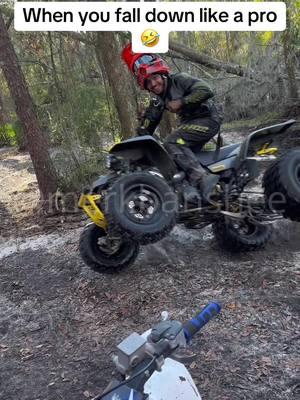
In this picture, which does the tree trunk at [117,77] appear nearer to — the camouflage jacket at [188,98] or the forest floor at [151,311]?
the forest floor at [151,311]

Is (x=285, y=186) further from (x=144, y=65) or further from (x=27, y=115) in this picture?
(x=27, y=115)

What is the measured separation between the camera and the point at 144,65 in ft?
15.5

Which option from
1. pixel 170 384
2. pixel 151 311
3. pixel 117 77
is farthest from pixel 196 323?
pixel 117 77

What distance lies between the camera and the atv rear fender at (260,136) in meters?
4.94

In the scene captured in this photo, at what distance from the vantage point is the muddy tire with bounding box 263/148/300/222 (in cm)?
460

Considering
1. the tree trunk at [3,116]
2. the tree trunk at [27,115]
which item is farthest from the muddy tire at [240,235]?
the tree trunk at [3,116]

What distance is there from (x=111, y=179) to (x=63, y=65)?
20.5 ft

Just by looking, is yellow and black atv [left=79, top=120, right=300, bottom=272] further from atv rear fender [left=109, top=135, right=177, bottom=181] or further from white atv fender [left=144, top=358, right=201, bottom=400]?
white atv fender [left=144, top=358, right=201, bottom=400]

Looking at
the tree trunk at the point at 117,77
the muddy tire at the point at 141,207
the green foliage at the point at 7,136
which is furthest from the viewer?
the green foliage at the point at 7,136

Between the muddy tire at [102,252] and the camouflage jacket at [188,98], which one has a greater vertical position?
the camouflage jacket at [188,98]

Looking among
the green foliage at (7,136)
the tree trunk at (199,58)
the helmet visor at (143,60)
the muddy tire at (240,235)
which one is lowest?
the muddy tire at (240,235)

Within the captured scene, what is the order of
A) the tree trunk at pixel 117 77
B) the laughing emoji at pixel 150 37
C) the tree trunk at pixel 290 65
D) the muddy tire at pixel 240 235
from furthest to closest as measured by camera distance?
the tree trunk at pixel 290 65 < the tree trunk at pixel 117 77 < the laughing emoji at pixel 150 37 < the muddy tire at pixel 240 235

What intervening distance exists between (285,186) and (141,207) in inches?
60.3

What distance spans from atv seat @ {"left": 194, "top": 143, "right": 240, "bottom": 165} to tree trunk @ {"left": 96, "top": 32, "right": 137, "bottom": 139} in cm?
431
